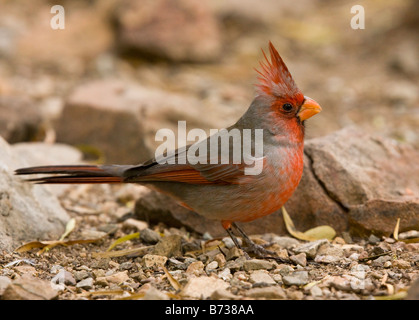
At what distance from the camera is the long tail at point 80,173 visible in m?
3.95

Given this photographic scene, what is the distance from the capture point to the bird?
386 centimetres

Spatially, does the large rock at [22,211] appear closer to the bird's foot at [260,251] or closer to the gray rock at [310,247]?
the bird's foot at [260,251]

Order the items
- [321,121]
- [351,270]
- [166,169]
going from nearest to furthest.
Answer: [351,270], [166,169], [321,121]

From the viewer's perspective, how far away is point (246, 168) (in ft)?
12.8

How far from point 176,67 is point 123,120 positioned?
3033mm

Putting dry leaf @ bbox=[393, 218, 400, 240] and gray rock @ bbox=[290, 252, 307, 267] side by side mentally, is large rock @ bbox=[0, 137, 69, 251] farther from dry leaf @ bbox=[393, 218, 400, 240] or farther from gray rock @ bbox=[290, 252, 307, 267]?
dry leaf @ bbox=[393, 218, 400, 240]

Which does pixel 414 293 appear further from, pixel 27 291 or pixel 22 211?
pixel 22 211

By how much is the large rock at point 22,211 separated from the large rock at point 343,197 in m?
0.71

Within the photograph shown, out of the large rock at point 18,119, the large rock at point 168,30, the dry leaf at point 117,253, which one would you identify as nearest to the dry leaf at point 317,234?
the dry leaf at point 117,253

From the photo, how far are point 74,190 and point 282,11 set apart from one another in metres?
7.37

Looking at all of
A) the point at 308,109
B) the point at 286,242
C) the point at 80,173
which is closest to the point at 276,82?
the point at 308,109
